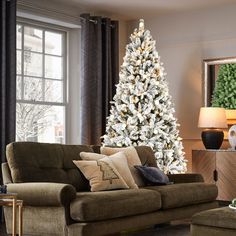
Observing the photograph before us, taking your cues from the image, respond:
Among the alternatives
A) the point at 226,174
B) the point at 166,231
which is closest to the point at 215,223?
the point at 166,231

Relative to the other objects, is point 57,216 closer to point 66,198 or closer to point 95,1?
point 66,198

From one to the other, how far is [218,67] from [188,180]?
2307mm

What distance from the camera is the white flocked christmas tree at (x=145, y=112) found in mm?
7406

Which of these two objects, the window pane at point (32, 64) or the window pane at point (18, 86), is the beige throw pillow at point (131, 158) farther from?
the window pane at point (32, 64)

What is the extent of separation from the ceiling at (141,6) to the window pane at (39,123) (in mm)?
1469

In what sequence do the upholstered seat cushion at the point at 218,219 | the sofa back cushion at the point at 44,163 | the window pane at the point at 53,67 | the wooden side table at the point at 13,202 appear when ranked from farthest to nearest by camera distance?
1. the window pane at the point at 53,67
2. the sofa back cushion at the point at 44,163
3. the wooden side table at the point at 13,202
4. the upholstered seat cushion at the point at 218,219

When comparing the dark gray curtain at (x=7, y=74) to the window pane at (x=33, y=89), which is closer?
the dark gray curtain at (x=7, y=74)

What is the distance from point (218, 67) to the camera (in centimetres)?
795

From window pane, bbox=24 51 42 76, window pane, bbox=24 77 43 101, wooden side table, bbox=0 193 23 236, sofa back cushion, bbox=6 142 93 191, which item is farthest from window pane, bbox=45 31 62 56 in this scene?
wooden side table, bbox=0 193 23 236

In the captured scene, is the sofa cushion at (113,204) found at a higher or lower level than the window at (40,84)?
lower

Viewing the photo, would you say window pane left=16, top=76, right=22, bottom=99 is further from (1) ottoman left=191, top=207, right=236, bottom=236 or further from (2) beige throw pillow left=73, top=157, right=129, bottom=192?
(1) ottoman left=191, top=207, right=236, bottom=236

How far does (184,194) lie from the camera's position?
5664 millimetres

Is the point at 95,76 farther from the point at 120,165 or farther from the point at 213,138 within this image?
the point at 120,165

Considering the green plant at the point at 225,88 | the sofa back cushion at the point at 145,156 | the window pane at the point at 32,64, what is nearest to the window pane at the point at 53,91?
the window pane at the point at 32,64
